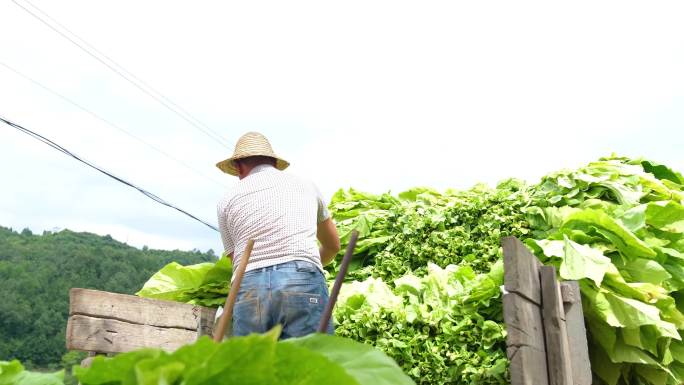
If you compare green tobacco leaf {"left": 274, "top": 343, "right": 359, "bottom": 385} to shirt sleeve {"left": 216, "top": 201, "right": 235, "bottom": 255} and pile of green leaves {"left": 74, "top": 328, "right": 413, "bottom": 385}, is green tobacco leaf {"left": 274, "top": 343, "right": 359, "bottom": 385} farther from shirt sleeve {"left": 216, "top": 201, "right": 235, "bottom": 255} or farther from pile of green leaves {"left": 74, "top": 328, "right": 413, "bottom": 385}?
shirt sleeve {"left": 216, "top": 201, "right": 235, "bottom": 255}

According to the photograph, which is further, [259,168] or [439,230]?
[439,230]

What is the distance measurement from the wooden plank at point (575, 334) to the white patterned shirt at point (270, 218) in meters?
1.41

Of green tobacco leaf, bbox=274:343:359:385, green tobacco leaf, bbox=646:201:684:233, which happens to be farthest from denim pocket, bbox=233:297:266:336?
green tobacco leaf, bbox=274:343:359:385

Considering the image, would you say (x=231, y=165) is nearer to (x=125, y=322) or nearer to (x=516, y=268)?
(x=125, y=322)

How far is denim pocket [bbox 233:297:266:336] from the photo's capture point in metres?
3.72

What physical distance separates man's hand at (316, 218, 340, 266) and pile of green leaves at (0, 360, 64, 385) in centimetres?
345

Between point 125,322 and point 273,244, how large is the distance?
0.94m

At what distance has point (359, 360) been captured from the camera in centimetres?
83

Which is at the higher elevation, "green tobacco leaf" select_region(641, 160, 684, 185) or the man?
"green tobacco leaf" select_region(641, 160, 684, 185)

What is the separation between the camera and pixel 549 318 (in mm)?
3133

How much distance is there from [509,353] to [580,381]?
0.72 metres

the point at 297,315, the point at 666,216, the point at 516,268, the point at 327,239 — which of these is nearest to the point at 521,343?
the point at 516,268

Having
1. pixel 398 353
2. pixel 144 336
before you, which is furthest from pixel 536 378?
pixel 144 336

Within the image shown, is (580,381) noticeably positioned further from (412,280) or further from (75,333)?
(75,333)
